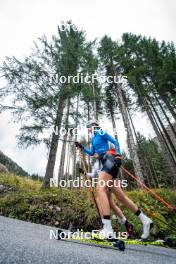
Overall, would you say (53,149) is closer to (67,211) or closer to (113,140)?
(67,211)

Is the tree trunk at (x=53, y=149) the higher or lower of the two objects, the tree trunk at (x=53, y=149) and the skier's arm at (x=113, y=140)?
the higher

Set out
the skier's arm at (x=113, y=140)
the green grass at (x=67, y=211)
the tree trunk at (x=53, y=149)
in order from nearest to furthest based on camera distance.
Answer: the skier's arm at (x=113, y=140)
the green grass at (x=67, y=211)
the tree trunk at (x=53, y=149)

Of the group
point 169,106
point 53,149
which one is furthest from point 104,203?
point 169,106

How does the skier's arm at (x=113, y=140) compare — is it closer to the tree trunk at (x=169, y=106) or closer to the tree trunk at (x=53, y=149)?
the tree trunk at (x=53, y=149)

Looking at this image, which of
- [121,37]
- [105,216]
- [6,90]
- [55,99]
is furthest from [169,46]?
[105,216]

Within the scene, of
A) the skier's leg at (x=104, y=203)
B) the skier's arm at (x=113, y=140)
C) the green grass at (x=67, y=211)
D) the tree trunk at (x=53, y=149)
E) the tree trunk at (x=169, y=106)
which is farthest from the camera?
the tree trunk at (x=169, y=106)

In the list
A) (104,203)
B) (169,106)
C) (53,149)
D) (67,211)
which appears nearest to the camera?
(104,203)

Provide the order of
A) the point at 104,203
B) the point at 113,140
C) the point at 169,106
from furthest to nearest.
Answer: the point at 169,106
the point at 113,140
the point at 104,203

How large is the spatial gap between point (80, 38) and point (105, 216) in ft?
46.5

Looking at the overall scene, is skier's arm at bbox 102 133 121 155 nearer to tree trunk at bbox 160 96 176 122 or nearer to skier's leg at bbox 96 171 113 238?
skier's leg at bbox 96 171 113 238

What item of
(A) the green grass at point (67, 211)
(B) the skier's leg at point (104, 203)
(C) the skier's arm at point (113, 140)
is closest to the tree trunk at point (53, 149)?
(A) the green grass at point (67, 211)

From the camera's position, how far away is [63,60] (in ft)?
40.2

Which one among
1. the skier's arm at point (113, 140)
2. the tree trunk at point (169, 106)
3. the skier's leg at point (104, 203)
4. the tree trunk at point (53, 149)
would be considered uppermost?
the tree trunk at point (169, 106)

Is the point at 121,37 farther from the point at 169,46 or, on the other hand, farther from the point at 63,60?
the point at 63,60
